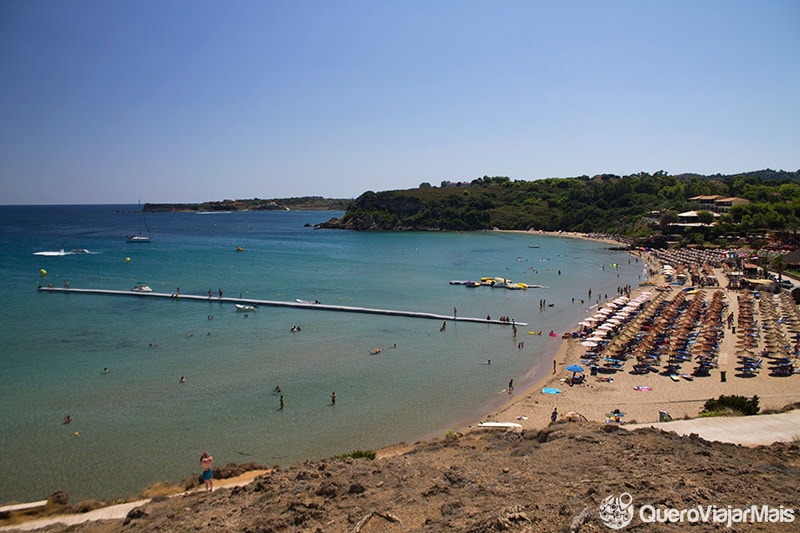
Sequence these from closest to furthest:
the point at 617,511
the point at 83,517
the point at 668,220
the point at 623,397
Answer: the point at 617,511 < the point at 83,517 < the point at 623,397 < the point at 668,220

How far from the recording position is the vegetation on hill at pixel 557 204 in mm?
110000

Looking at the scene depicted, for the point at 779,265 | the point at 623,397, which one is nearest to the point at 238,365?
the point at 623,397

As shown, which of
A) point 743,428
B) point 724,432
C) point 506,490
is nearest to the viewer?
point 506,490

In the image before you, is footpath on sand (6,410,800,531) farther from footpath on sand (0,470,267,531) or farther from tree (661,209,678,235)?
tree (661,209,678,235)

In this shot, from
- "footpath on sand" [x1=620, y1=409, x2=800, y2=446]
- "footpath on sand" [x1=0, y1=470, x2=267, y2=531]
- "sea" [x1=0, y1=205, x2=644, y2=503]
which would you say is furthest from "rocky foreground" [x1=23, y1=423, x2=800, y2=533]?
"sea" [x1=0, y1=205, x2=644, y2=503]

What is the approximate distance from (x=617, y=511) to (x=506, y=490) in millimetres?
2506

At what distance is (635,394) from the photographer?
23.2 metres

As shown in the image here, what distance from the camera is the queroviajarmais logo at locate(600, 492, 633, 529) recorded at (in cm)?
883

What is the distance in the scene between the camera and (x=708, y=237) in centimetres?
8125

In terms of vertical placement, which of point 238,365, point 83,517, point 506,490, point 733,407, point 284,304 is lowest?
point 238,365

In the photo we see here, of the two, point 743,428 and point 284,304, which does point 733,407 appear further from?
point 284,304

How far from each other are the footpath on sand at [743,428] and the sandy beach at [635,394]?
2112 millimetres

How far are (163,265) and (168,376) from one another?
45.9 meters

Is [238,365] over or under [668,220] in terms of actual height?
under
